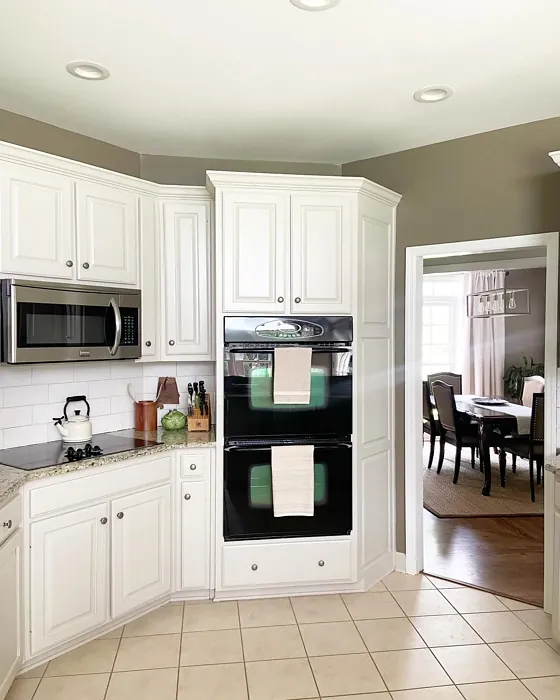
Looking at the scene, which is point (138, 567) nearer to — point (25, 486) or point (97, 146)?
point (25, 486)

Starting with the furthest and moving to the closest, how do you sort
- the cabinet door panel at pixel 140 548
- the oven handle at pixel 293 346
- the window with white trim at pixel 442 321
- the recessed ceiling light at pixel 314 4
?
1. the window with white trim at pixel 442 321
2. the oven handle at pixel 293 346
3. the cabinet door panel at pixel 140 548
4. the recessed ceiling light at pixel 314 4

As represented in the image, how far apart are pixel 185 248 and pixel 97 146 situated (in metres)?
0.77

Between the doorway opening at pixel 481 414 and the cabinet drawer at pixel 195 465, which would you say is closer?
the cabinet drawer at pixel 195 465

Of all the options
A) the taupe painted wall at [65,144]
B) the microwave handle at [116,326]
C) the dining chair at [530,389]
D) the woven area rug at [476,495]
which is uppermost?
the taupe painted wall at [65,144]

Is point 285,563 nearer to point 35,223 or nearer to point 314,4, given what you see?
point 35,223

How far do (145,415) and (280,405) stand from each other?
0.90m

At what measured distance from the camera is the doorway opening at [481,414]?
11.3 feet

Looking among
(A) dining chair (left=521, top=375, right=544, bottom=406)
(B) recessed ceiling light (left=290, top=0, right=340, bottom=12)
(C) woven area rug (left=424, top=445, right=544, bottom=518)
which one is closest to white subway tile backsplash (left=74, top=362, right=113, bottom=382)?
(B) recessed ceiling light (left=290, top=0, right=340, bottom=12)

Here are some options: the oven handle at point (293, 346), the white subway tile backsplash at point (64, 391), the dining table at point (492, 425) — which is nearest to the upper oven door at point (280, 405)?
the oven handle at point (293, 346)

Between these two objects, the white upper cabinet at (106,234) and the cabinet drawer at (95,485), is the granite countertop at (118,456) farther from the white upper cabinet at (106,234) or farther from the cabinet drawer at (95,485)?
the white upper cabinet at (106,234)

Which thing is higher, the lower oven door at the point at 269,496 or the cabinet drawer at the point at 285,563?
the lower oven door at the point at 269,496

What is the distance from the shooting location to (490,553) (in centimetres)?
410

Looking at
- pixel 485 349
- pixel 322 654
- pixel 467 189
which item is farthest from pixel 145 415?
pixel 485 349

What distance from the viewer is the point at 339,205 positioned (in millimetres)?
3354
